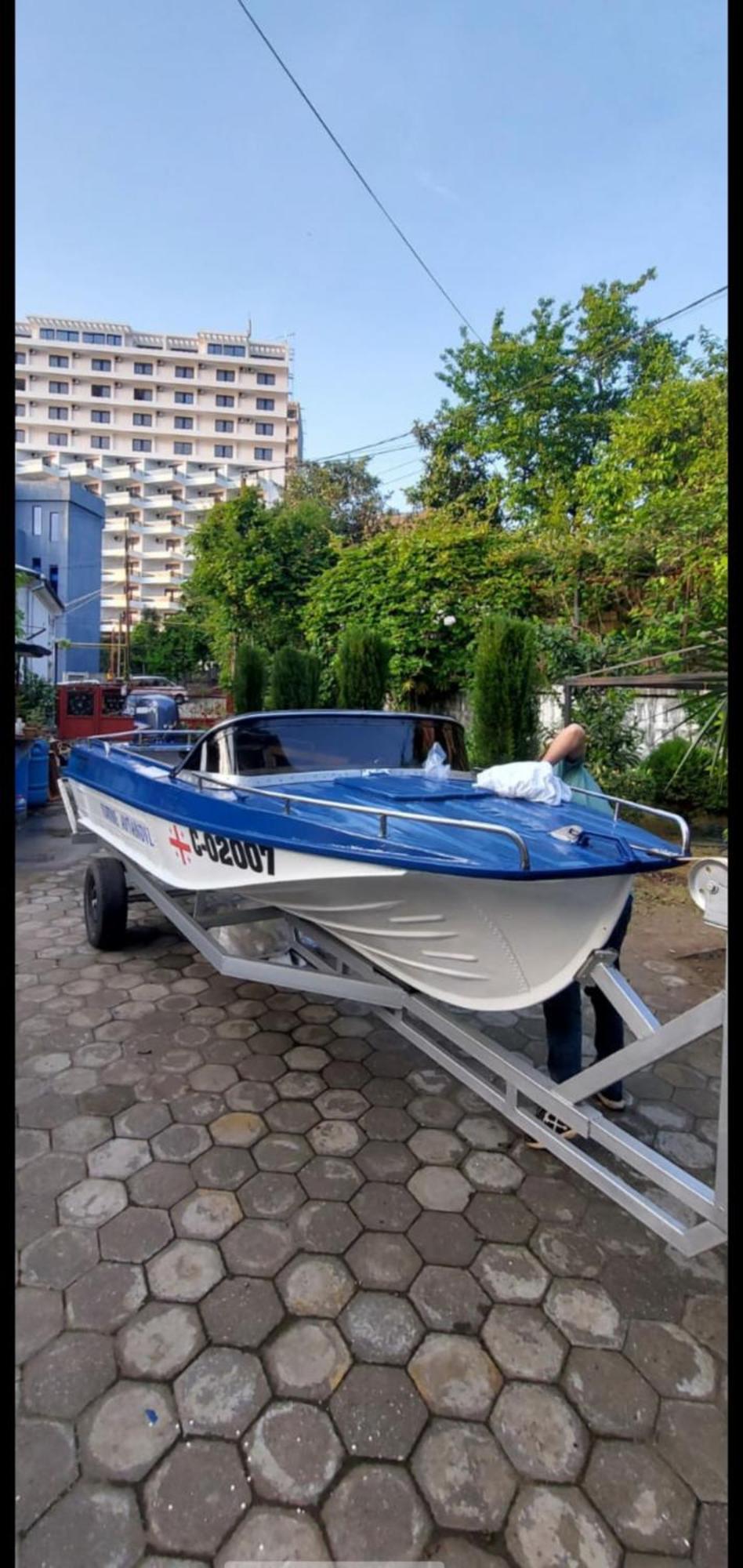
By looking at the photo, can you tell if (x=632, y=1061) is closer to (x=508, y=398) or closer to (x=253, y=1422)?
(x=253, y=1422)

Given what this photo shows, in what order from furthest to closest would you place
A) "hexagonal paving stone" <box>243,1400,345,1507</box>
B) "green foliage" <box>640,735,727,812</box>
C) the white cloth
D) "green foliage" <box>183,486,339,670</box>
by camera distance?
"green foliage" <box>183,486,339,670</box> → "green foliage" <box>640,735,727,812</box> → the white cloth → "hexagonal paving stone" <box>243,1400,345,1507</box>

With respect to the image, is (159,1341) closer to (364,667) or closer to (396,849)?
(396,849)

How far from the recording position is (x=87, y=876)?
445 cm


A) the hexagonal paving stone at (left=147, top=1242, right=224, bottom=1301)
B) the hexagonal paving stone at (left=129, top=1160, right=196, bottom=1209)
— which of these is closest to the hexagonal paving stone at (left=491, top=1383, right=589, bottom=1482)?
the hexagonal paving stone at (left=147, top=1242, right=224, bottom=1301)

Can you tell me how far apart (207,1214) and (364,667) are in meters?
8.31

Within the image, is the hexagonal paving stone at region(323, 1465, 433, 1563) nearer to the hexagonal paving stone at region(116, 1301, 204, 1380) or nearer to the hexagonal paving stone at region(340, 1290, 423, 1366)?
the hexagonal paving stone at region(340, 1290, 423, 1366)

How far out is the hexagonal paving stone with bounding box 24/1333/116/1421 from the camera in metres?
1.55

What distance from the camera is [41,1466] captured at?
143 cm

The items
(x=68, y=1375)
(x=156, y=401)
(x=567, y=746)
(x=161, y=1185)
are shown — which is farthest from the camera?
(x=156, y=401)

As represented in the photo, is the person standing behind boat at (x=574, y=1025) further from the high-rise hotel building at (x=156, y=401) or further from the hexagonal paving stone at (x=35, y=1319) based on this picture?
the high-rise hotel building at (x=156, y=401)

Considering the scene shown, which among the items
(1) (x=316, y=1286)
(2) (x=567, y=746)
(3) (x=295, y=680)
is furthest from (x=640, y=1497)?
(3) (x=295, y=680)

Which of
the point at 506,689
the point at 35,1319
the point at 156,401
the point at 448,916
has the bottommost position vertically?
the point at 35,1319

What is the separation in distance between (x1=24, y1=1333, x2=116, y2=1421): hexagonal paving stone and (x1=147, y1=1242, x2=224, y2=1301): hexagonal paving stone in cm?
19

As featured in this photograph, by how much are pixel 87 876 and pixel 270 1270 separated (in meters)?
3.07
